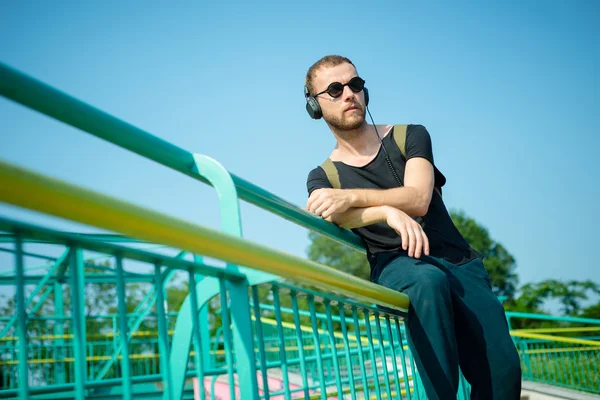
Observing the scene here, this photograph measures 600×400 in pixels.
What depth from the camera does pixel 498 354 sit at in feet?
8.39

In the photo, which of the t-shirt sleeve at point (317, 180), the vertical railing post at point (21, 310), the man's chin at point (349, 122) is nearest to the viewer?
the vertical railing post at point (21, 310)

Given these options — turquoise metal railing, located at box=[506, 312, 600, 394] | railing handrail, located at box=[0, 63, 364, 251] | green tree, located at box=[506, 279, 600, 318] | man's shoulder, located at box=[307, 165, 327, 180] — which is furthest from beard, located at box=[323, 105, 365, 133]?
green tree, located at box=[506, 279, 600, 318]

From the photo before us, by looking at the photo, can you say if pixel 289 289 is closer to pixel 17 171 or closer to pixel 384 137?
pixel 17 171

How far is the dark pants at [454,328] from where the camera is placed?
89.2 inches

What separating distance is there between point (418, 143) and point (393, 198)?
396mm

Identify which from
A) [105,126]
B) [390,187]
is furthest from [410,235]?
[105,126]

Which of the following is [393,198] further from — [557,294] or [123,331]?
[557,294]

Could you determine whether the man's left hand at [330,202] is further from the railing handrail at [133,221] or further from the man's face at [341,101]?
the railing handrail at [133,221]

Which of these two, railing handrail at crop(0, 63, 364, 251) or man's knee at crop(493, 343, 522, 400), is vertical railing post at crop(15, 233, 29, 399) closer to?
railing handrail at crop(0, 63, 364, 251)

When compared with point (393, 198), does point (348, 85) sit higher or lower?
higher

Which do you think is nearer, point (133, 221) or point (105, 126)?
point (133, 221)

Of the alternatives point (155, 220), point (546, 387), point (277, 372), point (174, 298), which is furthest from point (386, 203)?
point (174, 298)

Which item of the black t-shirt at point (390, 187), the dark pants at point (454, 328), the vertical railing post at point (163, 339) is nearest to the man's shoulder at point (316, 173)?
the black t-shirt at point (390, 187)

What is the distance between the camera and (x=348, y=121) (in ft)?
10.3
